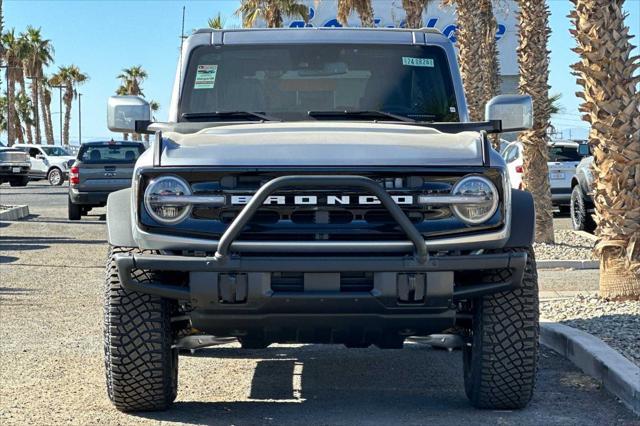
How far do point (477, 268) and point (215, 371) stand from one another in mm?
2819

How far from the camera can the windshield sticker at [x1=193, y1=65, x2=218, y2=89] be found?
26.5ft

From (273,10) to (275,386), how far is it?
1627 inches

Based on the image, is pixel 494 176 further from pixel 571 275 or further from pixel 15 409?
pixel 571 275

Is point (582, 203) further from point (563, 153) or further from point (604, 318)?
point (604, 318)

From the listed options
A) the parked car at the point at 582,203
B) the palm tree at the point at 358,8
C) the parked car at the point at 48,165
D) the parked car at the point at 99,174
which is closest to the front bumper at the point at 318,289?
the parked car at the point at 582,203

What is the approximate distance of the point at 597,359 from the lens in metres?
8.01

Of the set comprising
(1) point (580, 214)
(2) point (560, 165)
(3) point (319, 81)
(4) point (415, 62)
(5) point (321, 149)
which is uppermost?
(4) point (415, 62)

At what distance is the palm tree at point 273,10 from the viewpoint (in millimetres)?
48281

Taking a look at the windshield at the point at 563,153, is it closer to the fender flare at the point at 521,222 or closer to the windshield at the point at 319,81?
the windshield at the point at 319,81

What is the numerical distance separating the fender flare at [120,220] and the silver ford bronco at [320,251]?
1 centimetres

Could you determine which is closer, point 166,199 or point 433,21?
point 166,199

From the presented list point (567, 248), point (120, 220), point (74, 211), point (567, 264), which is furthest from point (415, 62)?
point (74, 211)

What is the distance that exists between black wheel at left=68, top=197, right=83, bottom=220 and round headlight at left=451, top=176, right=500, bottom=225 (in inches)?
827

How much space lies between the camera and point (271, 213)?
21.0ft
